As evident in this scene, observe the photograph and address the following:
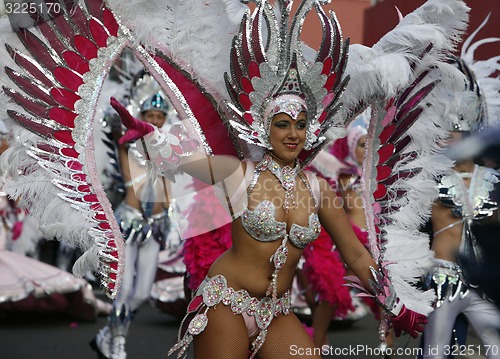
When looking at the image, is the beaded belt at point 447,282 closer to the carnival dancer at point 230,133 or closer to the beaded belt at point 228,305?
the carnival dancer at point 230,133

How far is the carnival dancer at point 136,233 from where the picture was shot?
586 cm

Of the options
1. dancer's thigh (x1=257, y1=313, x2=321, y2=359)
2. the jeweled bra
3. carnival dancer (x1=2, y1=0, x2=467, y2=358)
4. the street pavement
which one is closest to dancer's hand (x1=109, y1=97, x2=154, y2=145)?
carnival dancer (x1=2, y1=0, x2=467, y2=358)

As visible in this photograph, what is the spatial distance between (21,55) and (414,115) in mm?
2007

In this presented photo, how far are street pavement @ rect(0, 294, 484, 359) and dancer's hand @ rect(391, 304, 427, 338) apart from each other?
2.23m

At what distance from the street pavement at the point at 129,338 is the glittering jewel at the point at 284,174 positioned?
2881 millimetres

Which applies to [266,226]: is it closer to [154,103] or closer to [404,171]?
[404,171]

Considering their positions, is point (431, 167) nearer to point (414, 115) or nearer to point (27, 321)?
point (414, 115)

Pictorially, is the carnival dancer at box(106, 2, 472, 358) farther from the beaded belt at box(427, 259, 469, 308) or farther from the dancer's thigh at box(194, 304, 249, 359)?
the beaded belt at box(427, 259, 469, 308)

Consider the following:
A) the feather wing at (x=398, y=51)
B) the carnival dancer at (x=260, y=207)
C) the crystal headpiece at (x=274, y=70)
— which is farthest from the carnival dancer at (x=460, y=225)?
the carnival dancer at (x=260, y=207)

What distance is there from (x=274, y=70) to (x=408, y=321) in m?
1.40

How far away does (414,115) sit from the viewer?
4227 mm

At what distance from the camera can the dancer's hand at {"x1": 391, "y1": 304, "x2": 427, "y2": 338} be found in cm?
394

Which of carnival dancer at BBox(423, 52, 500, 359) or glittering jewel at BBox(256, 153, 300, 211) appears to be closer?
glittering jewel at BBox(256, 153, 300, 211)

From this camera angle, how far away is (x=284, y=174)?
12.3ft
